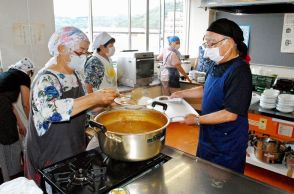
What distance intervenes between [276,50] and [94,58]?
310cm

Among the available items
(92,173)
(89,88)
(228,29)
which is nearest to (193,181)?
(92,173)

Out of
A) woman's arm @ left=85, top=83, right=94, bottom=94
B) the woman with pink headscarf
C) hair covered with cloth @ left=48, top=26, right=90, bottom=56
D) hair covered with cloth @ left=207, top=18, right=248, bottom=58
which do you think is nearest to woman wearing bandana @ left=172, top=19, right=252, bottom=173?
hair covered with cloth @ left=207, top=18, right=248, bottom=58

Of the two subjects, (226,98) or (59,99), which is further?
(226,98)

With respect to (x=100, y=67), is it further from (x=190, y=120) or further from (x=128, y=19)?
(x=128, y=19)

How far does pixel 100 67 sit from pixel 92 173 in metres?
1.66

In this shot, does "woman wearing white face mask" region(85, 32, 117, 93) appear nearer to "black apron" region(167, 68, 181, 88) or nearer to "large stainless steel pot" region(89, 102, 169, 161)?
"large stainless steel pot" region(89, 102, 169, 161)

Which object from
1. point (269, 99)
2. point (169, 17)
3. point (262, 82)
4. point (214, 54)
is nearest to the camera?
point (214, 54)

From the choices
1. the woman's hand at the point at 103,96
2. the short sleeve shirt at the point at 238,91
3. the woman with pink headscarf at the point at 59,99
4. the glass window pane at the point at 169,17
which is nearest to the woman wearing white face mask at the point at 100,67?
the woman with pink headscarf at the point at 59,99

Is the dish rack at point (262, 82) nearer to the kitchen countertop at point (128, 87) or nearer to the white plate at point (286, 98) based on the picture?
the white plate at point (286, 98)

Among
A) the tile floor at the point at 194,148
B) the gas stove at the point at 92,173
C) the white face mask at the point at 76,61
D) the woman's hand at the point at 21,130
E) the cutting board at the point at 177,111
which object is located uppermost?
the white face mask at the point at 76,61

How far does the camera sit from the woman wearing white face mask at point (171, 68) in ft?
13.1

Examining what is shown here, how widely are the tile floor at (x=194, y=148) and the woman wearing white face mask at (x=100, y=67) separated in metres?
1.43

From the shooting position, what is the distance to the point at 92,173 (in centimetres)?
97

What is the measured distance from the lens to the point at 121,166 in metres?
1.04
